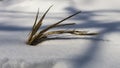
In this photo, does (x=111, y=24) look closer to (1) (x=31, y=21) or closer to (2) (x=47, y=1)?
(1) (x=31, y=21)

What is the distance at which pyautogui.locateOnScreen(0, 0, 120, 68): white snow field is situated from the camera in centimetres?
83

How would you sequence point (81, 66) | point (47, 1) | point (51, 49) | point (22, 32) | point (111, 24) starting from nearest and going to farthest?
point (81, 66) → point (51, 49) → point (22, 32) → point (111, 24) → point (47, 1)

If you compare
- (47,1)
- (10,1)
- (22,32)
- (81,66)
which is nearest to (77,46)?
(81,66)

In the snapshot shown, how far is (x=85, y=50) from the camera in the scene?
925mm

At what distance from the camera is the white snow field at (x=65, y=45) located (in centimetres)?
83

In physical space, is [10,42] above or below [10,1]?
above

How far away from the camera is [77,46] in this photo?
0.95m

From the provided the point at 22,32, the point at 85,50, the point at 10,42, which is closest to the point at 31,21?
the point at 22,32

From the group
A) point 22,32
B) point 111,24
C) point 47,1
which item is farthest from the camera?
point 47,1

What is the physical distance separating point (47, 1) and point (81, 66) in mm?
936

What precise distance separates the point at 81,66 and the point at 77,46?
0.14 meters

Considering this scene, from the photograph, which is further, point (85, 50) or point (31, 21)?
point (31, 21)

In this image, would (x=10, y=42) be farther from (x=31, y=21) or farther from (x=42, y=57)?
(x=31, y=21)

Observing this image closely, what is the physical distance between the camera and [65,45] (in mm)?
961
